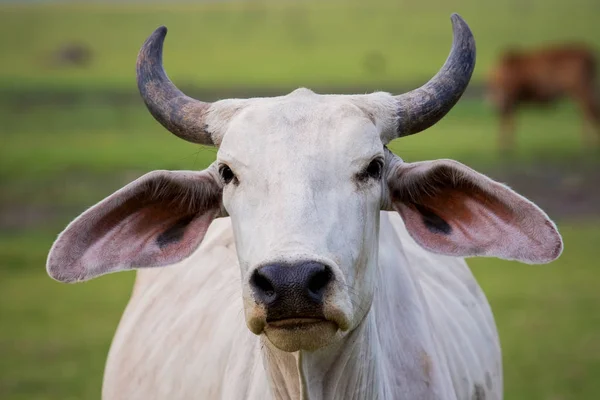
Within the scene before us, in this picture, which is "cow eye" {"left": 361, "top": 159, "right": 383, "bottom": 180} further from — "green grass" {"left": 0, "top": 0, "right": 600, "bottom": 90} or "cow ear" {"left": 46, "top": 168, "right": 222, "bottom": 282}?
"green grass" {"left": 0, "top": 0, "right": 600, "bottom": 90}

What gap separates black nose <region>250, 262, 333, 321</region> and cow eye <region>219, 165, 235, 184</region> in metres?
0.66

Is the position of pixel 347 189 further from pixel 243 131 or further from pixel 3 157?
pixel 3 157

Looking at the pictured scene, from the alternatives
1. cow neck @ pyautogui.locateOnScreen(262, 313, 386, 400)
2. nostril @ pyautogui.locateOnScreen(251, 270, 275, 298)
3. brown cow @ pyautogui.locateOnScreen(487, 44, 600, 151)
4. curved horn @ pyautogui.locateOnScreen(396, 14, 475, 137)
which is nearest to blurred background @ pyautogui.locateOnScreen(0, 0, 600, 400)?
brown cow @ pyautogui.locateOnScreen(487, 44, 600, 151)

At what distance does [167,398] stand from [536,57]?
30.6 m

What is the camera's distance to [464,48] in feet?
16.6

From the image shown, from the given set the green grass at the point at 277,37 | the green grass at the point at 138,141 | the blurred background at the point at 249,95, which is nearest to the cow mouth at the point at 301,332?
the blurred background at the point at 249,95

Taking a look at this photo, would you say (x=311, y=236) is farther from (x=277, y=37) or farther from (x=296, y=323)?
(x=277, y=37)

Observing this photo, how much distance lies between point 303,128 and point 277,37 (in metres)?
52.4

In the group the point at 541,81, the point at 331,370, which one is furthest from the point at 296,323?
the point at 541,81

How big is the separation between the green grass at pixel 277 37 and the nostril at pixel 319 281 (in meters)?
41.5

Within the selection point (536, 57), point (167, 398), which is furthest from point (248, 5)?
point (167, 398)

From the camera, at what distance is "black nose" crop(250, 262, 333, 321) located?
4062 millimetres

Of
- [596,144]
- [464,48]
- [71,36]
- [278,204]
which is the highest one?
[71,36]

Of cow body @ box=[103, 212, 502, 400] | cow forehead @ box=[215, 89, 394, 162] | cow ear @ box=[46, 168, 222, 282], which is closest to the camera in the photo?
cow forehead @ box=[215, 89, 394, 162]
